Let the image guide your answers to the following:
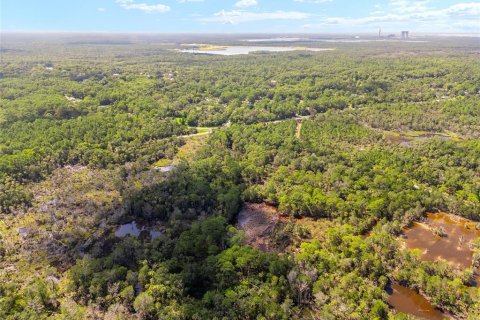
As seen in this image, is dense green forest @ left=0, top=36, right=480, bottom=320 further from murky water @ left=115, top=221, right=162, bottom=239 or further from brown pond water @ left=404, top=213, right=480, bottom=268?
brown pond water @ left=404, top=213, right=480, bottom=268

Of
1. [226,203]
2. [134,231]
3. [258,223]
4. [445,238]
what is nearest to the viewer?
[445,238]

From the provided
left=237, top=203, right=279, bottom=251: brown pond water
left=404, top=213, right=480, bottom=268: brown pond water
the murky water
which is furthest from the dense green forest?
left=404, top=213, right=480, bottom=268: brown pond water

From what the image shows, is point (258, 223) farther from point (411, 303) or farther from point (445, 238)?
point (445, 238)

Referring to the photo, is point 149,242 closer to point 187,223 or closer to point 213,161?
point 187,223

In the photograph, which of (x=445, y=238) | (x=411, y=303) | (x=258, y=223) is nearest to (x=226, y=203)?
(x=258, y=223)

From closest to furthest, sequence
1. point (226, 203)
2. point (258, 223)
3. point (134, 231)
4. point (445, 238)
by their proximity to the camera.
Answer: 1. point (445, 238)
2. point (134, 231)
3. point (258, 223)
4. point (226, 203)

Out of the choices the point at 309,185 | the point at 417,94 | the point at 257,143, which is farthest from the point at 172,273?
the point at 417,94

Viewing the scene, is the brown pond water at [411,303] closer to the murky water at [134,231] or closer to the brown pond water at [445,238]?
the brown pond water at [445,238]
